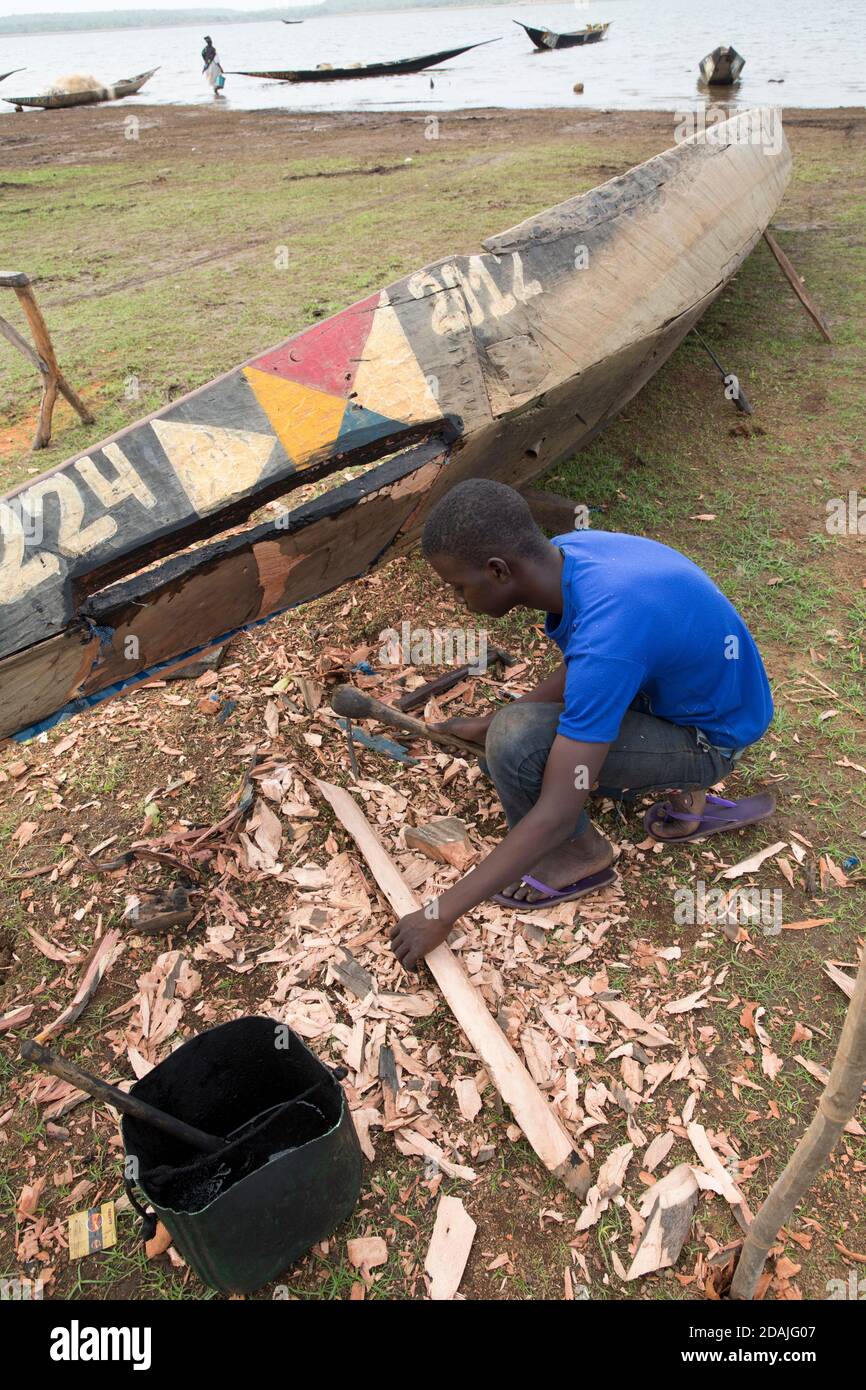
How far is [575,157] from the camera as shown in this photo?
1370 cm

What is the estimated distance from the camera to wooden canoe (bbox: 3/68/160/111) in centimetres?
2612

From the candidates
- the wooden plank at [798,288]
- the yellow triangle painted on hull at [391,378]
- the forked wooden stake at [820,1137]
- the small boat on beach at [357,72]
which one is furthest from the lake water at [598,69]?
the forked wooden stake at [820,1137]

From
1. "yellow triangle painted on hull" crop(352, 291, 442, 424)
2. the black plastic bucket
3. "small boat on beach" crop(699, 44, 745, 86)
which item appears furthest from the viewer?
"small boat on beach" crop(699, 44, 745, 86)

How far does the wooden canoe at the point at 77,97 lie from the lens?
26125mm

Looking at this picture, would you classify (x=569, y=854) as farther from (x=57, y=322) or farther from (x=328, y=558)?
(x=57, y=322)

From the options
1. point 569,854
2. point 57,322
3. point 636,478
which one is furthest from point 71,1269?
point 57,322

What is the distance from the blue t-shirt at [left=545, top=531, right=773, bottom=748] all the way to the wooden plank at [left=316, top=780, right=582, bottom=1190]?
0.93 m

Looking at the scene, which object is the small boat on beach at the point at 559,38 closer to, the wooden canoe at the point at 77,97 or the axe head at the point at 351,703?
the wooden canoe at the point at 77,97

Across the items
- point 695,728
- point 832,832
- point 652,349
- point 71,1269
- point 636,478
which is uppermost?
point 652,349

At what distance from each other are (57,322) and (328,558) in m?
6.80

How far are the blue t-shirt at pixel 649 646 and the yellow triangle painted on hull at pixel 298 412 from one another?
108 cm

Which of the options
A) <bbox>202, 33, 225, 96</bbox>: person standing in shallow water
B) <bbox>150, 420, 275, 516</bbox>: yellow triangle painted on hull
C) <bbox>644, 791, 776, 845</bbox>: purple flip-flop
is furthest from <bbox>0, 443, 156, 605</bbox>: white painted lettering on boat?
<bbox>202, 33, 225, 96</bbox>: person standing in shallow water

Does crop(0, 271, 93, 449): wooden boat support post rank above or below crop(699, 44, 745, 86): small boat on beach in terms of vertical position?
below

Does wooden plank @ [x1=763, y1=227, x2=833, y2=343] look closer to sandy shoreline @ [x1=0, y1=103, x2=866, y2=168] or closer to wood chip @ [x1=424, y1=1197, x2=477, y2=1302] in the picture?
wood chip @ [x1=424, y1=1197, x2=477, y2=1302]
